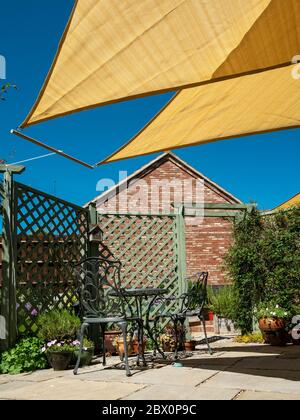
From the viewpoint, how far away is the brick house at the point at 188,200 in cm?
1252

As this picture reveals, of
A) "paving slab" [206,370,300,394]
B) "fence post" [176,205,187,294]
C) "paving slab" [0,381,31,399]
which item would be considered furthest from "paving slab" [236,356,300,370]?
"fence post" [176,205,187,294]

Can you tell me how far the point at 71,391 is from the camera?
3.16 m

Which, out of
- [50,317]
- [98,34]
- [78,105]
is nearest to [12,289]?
[50,317]

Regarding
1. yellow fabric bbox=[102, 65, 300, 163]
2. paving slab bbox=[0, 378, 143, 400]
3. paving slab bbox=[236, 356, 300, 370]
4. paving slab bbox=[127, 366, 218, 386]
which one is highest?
yellow fabric bbox=[102, 65, 300, 163]

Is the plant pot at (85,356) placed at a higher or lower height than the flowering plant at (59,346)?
lower

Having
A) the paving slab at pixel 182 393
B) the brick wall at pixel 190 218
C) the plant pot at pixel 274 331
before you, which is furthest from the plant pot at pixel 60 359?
the brick wall at pixel 190 218

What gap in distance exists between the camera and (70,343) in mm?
4582

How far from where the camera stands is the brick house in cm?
1252

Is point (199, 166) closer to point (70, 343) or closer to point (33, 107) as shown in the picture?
point (70, 343)

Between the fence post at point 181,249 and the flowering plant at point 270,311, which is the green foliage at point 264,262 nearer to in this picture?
the flowering plant at point 270,311

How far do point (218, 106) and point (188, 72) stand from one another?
5.86 ft

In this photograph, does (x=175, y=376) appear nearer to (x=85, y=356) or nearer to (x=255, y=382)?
(x=255, y=382)

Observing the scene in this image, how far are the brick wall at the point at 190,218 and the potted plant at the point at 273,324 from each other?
5467 millimetres

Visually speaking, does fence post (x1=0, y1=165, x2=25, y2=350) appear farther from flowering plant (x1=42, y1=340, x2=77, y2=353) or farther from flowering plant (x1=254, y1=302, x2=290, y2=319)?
flowering plant (x1=254, y1=302, x2=290, y2=319)
